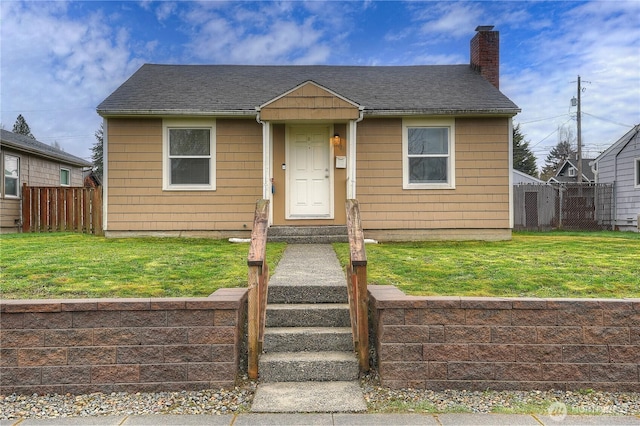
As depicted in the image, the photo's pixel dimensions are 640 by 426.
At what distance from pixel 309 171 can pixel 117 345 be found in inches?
263

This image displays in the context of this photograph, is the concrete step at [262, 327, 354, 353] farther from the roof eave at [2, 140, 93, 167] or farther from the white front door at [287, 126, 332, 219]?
the roof eave at [2, 140, 93, 167]

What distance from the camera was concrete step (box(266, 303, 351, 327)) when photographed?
13.2 ft

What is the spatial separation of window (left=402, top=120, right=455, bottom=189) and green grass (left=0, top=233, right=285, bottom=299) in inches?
143

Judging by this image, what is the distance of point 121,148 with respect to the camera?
31.5 ft

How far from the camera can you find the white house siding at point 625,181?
14711 millimetres

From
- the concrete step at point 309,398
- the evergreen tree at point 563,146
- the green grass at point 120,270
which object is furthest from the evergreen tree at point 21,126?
the evergreen tree at point 563,146

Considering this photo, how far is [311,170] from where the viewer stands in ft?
31.6

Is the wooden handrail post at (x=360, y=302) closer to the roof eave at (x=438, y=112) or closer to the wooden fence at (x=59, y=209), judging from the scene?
the roof eave at (x=438, y=112)

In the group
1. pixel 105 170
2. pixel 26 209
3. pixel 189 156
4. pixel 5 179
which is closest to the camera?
pixel 105 170

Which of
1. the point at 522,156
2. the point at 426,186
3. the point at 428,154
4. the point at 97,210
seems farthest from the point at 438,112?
the point at 522,156

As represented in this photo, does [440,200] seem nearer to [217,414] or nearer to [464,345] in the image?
[464,345]

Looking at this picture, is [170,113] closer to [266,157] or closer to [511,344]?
[266,157]

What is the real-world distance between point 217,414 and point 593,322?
2866 millimetres

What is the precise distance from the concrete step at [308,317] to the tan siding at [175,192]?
226 inches
